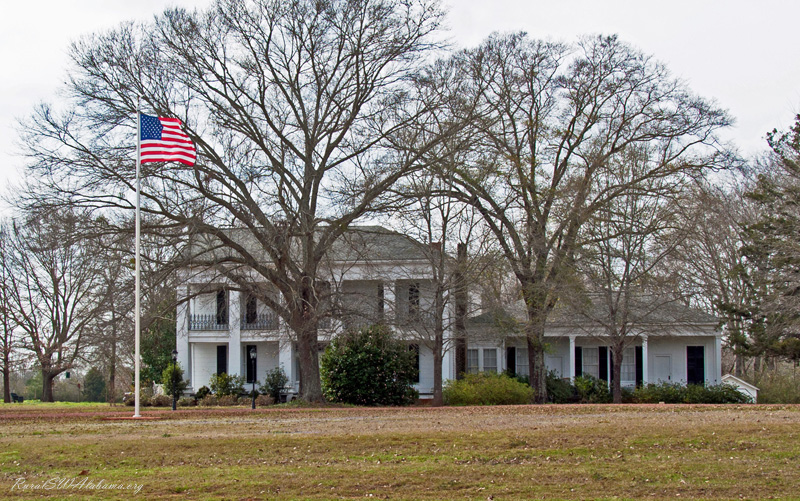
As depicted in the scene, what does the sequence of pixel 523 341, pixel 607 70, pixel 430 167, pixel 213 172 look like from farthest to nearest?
pixel 523 341
pixel 607 70
pixel 430 167
pixel 213 172

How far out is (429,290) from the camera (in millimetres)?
28234

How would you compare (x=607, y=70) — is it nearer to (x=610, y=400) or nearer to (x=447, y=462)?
(x=610, y=400)

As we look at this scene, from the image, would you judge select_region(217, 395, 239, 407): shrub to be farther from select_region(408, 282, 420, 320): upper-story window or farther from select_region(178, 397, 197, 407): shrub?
select_region(408, 282, 420, 320): upper-story window

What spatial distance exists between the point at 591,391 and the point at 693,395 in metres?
4.37

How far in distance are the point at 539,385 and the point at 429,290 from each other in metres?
6.33

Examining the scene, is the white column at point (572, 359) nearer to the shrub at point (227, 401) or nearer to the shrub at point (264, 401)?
the shrub at point (264, 401)

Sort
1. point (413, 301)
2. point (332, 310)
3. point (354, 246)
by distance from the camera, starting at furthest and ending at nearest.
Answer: point (413, 301)
point (354, 246)
point (332, 310)

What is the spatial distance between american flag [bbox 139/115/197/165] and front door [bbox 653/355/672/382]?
23.5 meters

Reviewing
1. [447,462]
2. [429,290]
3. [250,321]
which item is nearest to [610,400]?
[429,290]

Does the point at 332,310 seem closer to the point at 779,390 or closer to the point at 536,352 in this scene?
the point at 536,352

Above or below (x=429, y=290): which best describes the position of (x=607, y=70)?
above

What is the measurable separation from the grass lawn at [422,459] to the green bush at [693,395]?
A: 1325cm

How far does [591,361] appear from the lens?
118 feet

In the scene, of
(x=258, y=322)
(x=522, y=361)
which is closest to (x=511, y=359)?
(x=522, y=361)
